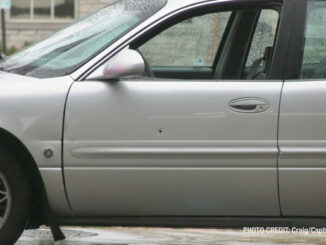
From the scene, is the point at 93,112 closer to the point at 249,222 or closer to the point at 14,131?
the point at 14,131

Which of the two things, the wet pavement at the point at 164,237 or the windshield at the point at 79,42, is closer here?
the windshield at the point at 79,42

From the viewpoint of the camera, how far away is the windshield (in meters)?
5.59

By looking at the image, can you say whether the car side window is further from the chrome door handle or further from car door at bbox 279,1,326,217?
the chrome door handle

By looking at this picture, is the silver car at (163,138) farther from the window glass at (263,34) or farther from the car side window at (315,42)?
the window glass at (263,34)

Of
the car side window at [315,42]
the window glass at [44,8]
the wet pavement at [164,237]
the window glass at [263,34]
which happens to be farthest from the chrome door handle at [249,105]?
the window glass at [44,8]

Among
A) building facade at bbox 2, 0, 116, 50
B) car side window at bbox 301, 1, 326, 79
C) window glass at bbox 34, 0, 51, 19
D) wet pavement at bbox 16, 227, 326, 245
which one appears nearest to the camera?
car side window at bbox 301, 1, 326, 79

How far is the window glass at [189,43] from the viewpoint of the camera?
19.2ft

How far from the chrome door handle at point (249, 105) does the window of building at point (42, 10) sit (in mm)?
14320

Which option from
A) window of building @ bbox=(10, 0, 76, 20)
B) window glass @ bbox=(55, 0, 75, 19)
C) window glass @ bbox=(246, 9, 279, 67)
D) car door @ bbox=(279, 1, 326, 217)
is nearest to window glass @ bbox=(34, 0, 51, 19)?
window of building @ bbox=(10, 0, 76, 20)

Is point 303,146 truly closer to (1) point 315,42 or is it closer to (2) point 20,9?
(1) point 315,42

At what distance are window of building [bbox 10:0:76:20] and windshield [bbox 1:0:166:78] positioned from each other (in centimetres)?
1342

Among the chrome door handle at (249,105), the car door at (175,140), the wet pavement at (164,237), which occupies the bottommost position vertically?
the wet pavement at (164,237)

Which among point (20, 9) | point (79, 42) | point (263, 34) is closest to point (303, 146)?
point (263, 34)

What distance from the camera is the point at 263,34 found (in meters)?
6.10
